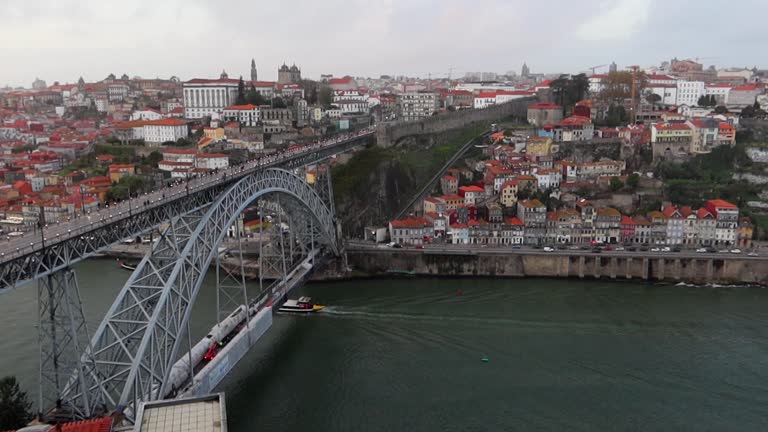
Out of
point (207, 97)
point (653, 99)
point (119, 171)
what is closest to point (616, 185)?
point (653, 99)

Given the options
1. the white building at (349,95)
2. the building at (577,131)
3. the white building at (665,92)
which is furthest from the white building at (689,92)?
the white building at (349,95)

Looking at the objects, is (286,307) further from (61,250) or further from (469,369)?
(61,250)

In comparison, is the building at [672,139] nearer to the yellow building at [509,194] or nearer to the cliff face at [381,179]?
the yellow building at [509,194]

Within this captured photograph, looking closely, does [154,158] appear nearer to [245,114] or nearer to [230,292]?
[245,114]

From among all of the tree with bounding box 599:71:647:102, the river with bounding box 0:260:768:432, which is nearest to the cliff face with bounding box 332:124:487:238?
the river with bounding box 0:260:768:432

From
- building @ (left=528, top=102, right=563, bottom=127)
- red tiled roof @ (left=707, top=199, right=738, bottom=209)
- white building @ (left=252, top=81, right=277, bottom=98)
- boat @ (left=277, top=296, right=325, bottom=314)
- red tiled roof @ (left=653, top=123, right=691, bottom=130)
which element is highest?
white building @ (left=252, top=81, right=277, bottom=98)

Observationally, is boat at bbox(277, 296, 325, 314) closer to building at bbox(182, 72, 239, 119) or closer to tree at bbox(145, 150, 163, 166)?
tree at bbox(145, 150, 163, 166)

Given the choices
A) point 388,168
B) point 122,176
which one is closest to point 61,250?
point 388,168
